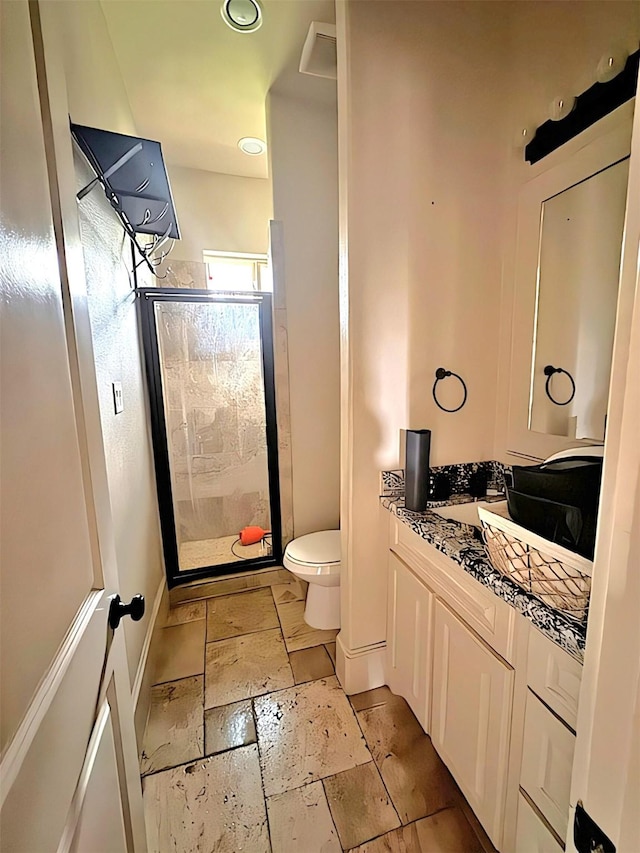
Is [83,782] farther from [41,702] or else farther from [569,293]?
[569,293]

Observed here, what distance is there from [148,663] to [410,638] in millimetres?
1166

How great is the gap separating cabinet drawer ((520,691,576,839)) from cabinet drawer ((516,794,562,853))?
0.10 ft

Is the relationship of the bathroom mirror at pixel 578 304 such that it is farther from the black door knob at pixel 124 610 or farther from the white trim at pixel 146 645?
the white trim at pixel 146 645

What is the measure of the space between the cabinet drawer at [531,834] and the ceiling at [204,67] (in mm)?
2752

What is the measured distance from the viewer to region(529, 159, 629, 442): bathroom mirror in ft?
3.73

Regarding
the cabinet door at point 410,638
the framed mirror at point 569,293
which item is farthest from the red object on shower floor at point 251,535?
the framed mirror at point 569,293

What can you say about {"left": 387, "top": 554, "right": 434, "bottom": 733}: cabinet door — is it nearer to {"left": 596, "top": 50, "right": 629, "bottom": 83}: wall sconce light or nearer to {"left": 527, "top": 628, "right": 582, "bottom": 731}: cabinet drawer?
{"left": 527, "top": 628, "right": 582, "bottom": 731}: cabinet drawer

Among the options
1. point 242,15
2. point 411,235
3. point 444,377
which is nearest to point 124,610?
point 444,377

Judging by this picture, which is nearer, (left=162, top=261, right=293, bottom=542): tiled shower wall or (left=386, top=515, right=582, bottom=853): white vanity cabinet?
(left=386, top=515, right=582, bottom=853): white vanity cabinet

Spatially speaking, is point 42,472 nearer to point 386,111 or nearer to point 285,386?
point 386,111

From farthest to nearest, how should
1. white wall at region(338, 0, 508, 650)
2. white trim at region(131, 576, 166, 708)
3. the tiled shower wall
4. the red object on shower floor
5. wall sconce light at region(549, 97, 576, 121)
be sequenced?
the red object on shower floor < the tiled shower wall < white trim at region(131, 576, 166, 708) < white wall at region(338, 0, 508, 650) < wall sconce light at region(549, 97, 576, 121)

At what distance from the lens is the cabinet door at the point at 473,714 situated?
96 centimetres

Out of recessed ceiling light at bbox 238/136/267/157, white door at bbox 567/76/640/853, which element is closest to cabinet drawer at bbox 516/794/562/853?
white door at bbox 567/76/640/853

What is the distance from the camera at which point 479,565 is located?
998 millimetres
